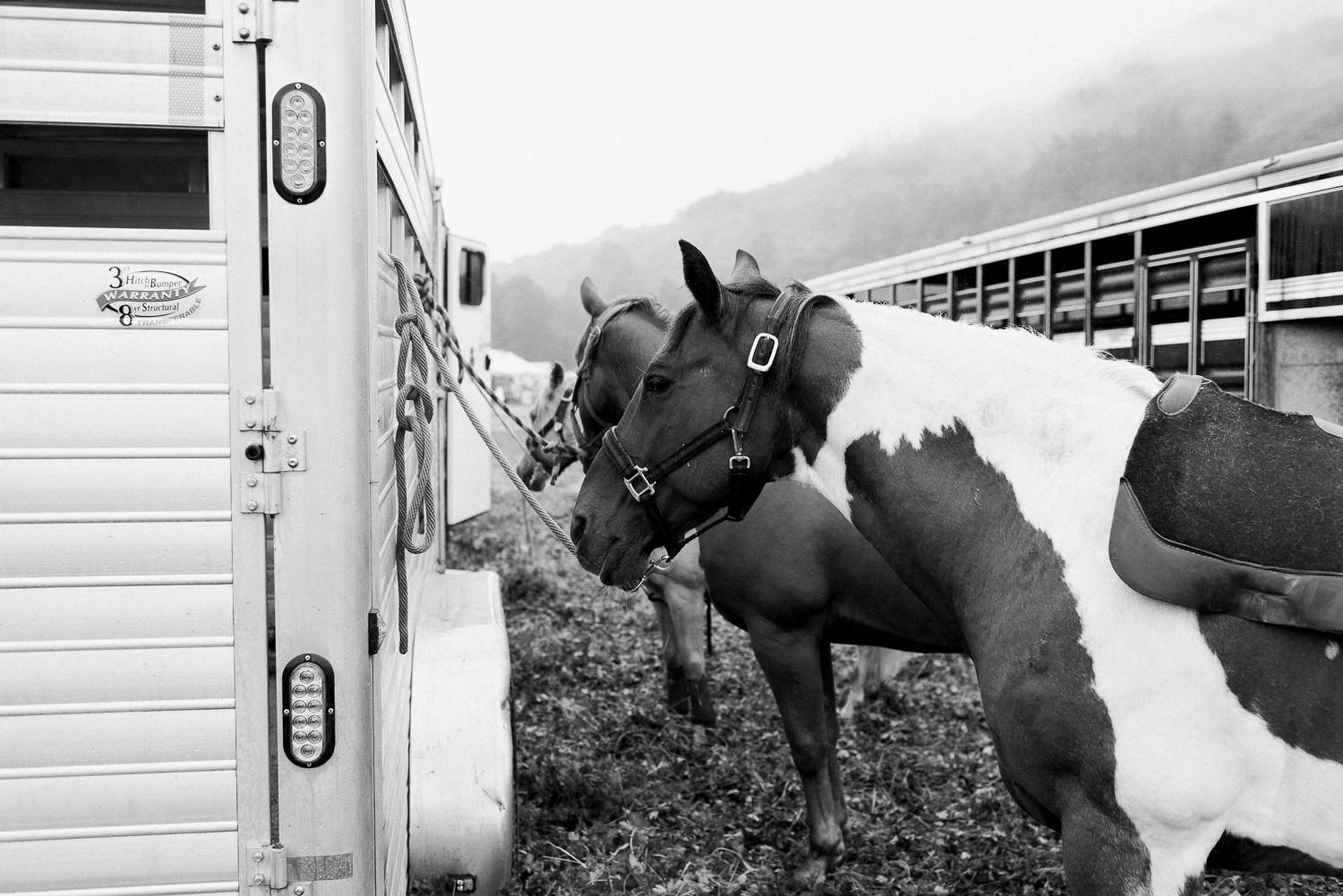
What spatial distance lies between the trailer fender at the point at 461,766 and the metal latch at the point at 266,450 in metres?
1.30

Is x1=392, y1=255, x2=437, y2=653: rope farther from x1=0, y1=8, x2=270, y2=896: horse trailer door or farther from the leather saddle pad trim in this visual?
the leather saddle pad trim

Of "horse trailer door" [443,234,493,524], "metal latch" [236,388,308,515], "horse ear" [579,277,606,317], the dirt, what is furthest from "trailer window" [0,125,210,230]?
"horse trailer door" [443,234,493,524]

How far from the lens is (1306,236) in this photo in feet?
14.8

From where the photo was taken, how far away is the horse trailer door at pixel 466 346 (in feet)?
24.5

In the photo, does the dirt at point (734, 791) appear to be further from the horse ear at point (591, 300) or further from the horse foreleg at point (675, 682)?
the horse ear at point (591, 300)

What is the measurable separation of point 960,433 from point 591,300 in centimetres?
329

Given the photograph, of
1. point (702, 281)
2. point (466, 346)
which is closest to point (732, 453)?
point (702, 281)

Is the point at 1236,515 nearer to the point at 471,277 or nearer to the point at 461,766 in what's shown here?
the point at 461,766

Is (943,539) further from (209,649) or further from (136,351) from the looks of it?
(136,351)

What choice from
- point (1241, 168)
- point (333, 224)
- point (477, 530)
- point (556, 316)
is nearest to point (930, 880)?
point (333, 224)

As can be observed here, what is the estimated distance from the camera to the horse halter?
2.40 m

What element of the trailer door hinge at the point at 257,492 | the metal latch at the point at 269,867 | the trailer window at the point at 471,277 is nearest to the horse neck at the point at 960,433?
the trailer door hinge at the point at 257,492

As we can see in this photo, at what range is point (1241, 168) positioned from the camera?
15.7ft

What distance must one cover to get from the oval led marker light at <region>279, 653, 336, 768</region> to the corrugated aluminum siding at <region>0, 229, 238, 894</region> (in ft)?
0.38
